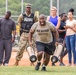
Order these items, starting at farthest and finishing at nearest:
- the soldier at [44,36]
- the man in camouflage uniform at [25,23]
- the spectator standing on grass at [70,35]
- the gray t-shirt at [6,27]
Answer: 1. the gray t-shirt at [6,27]
2. the spectator standing on grass at [70,35]
3. the man in camouflage uniform at [25,23]
4. the soldier at [44,36]

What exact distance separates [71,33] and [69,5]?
16238 millimetres

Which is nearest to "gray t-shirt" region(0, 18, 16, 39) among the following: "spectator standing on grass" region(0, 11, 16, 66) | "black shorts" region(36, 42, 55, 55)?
"spectator standing on grass" region(0, 11, 16, 66)

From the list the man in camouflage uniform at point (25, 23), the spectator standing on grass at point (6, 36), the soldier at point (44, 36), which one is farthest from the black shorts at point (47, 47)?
the spectator standing on grass at point (6, 36)

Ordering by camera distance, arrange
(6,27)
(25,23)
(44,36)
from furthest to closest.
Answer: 1. (6,27)
2. (25,23)
3. (44,36)

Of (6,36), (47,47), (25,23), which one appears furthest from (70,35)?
(47,47)

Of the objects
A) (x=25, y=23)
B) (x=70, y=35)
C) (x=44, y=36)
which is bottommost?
(x=70, y=35)

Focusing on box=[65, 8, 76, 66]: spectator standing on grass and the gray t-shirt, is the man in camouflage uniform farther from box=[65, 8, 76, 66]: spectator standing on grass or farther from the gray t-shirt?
box=[65, 8, 76, 66]: spectator standing on grass

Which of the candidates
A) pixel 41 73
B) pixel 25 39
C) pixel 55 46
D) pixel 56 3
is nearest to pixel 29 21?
pixel 25 39

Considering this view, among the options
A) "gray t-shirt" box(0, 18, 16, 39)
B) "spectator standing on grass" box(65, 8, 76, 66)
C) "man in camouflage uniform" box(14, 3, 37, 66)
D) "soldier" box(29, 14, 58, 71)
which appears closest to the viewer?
"soldier" box(29, 14, 58, 71)

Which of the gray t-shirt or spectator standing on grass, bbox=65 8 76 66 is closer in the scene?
spectator standing on grass, bbox=65 8 76 66

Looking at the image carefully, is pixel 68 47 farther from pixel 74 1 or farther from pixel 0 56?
pixel 74 1

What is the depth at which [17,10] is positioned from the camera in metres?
33.4

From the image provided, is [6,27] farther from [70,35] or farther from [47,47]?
[47,47]

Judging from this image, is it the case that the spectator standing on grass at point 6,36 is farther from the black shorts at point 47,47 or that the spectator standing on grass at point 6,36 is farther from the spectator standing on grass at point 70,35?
the black shorts at point 47,47
